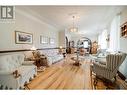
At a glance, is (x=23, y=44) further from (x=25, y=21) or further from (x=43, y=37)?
(x=43, y=37)

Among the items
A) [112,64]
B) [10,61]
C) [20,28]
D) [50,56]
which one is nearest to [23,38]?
[20,28]

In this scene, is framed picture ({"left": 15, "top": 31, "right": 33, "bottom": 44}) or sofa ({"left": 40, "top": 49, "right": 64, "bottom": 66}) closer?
framed picture ({"left": 15, "top": 31, "right": 33, "bottom": 44})

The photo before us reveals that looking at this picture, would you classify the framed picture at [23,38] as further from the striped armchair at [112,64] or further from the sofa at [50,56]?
the striped armchair at [112,64]

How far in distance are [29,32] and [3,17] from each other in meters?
1.98

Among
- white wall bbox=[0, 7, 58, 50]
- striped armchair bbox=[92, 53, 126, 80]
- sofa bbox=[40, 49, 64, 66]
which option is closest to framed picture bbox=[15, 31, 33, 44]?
white wall bbox=[0, 7, 58, 50]

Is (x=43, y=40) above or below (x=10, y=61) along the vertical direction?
above

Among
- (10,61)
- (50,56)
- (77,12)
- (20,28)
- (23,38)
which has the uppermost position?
(77,12)

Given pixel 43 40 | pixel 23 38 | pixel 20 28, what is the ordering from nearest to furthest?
A: pixel 20 28, pixel 23 38, pixel 43 40

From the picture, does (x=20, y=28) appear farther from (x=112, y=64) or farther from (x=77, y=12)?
(x=112, y=64)

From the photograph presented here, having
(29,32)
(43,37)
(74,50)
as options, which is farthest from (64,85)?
(74,50)

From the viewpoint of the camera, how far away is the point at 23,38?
5863 millimetres

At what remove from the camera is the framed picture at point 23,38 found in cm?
541

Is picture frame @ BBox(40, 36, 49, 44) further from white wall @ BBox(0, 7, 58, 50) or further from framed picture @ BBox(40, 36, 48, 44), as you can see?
white wall @ BBox(0, 7, 58, 50)

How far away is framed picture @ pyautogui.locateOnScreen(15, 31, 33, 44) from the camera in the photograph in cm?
541
